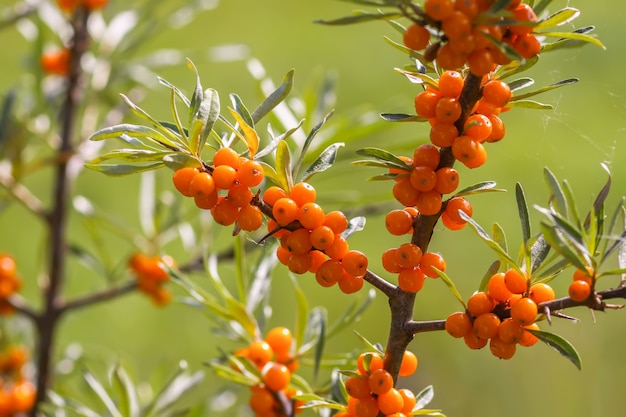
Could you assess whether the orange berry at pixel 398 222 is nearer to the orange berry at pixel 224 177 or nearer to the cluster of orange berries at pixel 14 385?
the orange berry at pixel 224 177

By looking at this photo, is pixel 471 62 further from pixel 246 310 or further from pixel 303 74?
pixel 303 74

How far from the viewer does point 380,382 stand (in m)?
0.52

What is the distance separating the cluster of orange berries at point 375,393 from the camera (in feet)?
1.72

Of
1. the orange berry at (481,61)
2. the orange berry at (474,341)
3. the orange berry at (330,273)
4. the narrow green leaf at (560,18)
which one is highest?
the narrow green leaf at (560,18)

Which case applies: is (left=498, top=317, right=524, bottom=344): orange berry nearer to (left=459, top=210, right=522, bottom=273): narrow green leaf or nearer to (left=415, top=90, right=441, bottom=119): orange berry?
(left=459, top=210, right=522, bottom=273): narrow green leaf

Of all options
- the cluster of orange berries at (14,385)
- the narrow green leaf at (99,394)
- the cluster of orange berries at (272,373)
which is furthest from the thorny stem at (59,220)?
the cluster of orange berries at (272,373)

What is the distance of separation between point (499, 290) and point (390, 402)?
0.11 metres

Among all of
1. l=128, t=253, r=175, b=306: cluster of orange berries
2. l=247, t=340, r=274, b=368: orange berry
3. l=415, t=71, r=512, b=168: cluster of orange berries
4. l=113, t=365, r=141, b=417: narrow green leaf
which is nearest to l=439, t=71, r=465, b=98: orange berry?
l=415, t=71, r=512, b=168: cluster of orange berries

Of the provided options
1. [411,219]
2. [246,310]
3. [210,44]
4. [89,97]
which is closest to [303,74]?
[210,44]

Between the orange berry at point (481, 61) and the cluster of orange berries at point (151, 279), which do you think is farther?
the cluster of orange berries at point (151, 279)

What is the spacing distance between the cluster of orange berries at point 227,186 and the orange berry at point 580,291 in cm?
21

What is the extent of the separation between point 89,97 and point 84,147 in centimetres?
13

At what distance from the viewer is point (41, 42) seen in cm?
118

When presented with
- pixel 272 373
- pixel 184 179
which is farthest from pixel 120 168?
pixel 272 373
